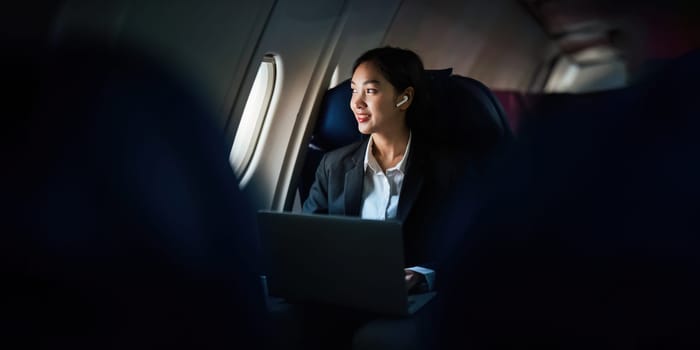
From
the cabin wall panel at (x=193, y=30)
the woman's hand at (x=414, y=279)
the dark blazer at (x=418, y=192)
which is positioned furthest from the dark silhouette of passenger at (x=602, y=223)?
the dark blazer at (x=418, y=192)

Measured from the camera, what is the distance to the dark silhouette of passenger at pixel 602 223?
67 centimetres

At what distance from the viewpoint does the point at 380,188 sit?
190 cm

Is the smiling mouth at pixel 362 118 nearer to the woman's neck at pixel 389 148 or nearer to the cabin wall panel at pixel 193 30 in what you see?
the woman's neck at pixel 389 148

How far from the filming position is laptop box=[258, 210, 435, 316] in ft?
3.90

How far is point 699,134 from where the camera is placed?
66cm

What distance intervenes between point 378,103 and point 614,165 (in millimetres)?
1260

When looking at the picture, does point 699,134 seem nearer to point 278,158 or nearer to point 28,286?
point 28,286

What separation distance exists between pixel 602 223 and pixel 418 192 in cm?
112

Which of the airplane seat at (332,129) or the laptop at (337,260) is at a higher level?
the airplane seat at (332,129)

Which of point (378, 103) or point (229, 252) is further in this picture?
point (378, 103)

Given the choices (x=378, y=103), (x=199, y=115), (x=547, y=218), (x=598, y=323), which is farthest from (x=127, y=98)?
(x=378, y=103)

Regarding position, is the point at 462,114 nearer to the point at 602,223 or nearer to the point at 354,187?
the point at 354,187

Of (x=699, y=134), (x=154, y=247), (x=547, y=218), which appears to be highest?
(x=699, y=134)

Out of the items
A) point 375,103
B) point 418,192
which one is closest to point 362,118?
point 375,103
